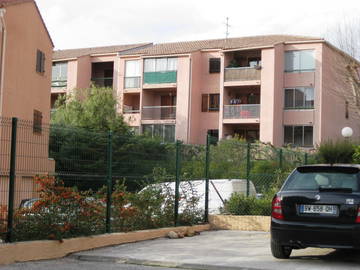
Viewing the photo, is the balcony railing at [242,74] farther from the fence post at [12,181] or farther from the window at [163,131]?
the fence post at [12,181]

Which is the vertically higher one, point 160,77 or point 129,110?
point 160,77

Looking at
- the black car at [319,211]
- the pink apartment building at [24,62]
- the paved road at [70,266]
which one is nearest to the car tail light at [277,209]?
the black car at [319,211]

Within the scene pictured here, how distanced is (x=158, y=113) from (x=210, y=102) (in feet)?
13.3

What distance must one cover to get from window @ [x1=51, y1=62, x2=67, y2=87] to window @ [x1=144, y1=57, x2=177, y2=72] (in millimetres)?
8226

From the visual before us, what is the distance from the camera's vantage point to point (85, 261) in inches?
402

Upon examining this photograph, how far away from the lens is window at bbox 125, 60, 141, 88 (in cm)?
4747

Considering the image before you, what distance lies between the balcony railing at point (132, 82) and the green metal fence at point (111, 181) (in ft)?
97.8

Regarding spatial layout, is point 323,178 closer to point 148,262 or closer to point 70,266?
point 148,262

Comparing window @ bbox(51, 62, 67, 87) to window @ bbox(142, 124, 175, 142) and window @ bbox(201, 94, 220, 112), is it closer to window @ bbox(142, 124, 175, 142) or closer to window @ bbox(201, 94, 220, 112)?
window @ bbox(142, 124, 175, 142)

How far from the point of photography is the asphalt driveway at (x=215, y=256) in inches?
380

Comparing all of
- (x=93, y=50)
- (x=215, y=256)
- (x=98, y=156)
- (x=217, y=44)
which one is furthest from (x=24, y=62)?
(x=93, y=50)

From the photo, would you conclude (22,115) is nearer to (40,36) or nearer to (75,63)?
(40,36)

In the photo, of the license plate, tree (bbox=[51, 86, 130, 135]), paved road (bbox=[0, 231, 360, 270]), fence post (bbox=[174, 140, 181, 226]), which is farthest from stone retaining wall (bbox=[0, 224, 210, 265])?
tree (bbox=[51, 86, 130, 135])

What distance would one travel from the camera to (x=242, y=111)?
4297 centimetres
